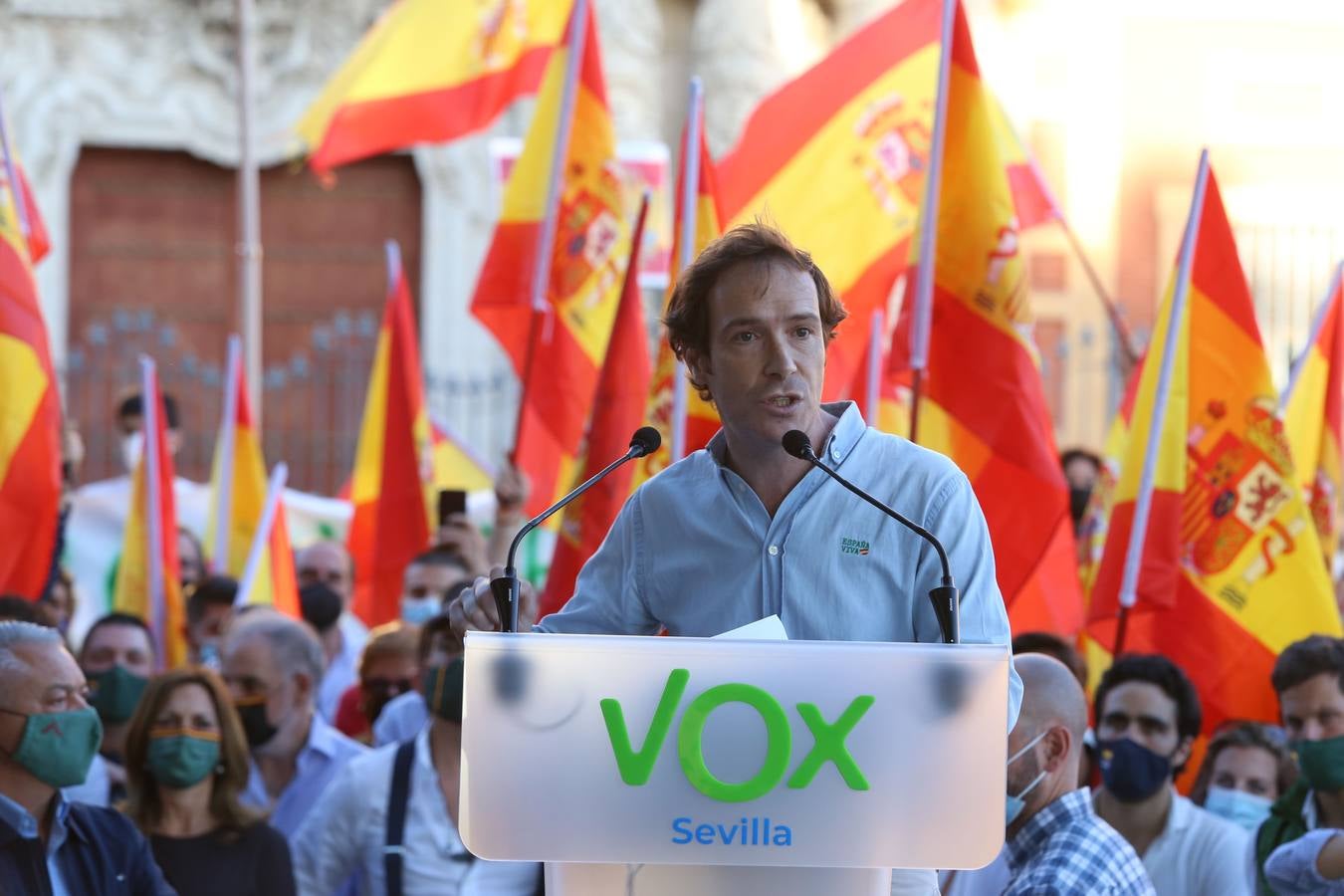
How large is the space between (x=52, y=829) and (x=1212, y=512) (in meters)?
3.82

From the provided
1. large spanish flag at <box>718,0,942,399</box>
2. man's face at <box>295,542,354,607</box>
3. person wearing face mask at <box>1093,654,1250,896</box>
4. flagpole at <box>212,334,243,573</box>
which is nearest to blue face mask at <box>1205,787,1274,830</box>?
person wearing face mask at <box>1093,654,1250,896</box>

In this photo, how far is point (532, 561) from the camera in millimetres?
9289

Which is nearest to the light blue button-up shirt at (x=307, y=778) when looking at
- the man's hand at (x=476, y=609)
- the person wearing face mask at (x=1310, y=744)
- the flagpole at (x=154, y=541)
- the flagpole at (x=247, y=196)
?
the flagpole at (x=154, y=541)

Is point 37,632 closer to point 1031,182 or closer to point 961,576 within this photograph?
point 961,576

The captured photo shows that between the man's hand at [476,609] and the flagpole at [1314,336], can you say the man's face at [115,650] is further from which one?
the flagpole at [1314,336]

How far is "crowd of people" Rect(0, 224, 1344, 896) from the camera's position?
3.14 metres

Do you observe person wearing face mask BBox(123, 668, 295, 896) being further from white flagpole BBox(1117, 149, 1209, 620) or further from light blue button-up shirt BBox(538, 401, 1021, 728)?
white flagpole BBox(1117, 149, 1209, 620)

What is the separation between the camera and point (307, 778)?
668cm

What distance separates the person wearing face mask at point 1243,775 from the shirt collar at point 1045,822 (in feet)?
6.44

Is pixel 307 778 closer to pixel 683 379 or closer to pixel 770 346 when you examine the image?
pixel 683 379

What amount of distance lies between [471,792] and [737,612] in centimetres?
61

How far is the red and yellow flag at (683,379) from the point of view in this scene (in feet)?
23.4

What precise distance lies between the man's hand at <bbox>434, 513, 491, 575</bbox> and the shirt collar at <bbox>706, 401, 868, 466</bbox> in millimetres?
4799

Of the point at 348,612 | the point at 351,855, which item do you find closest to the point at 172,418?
the point at 348,612
